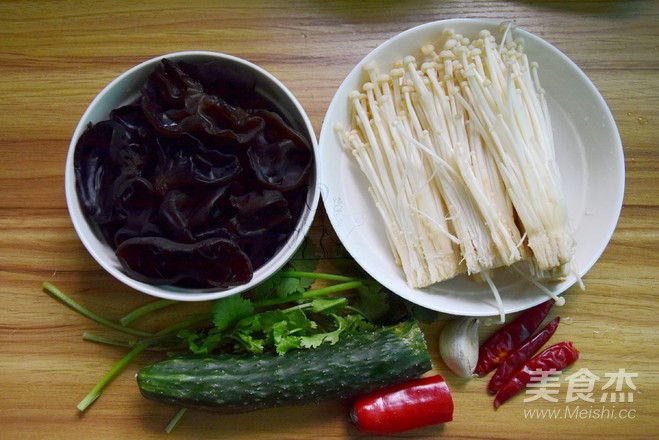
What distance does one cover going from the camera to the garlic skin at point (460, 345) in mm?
1771

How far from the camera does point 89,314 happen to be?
1.80m

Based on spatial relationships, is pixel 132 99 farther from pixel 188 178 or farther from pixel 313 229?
pixel 313 229

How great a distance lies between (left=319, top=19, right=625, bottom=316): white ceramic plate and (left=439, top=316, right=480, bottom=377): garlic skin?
0.09m

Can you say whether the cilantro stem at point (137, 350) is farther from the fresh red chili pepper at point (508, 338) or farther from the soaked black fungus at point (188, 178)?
the fresh red chili pepper at point (508, 338)

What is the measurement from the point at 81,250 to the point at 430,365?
3.82 ft

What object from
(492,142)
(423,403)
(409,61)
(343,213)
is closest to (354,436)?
(423,403)

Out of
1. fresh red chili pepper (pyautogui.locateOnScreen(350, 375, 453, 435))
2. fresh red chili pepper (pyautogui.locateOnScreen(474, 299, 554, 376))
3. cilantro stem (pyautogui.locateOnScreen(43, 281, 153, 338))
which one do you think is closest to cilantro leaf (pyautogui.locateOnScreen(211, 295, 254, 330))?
cilantro stem (pyautogui.locateOnScreen(43, 281, 153, 338))

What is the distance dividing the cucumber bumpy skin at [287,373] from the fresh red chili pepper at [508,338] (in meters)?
0.23

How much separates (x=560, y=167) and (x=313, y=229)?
813 millimetres

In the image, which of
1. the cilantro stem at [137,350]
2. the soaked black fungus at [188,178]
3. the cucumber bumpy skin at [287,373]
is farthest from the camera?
the cilantro stem at [137,350]

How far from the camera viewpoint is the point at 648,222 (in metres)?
1.90

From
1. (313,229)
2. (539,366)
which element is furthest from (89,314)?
(539,366)

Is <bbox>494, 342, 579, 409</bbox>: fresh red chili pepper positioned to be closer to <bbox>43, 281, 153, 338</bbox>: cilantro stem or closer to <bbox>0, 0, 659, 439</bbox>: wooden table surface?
<bbox>0, 0, 659, 439</bbox>: wooden table surface

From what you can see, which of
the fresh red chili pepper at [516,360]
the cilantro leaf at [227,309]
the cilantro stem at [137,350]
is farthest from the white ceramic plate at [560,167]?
the cilantro stem at [137,350]
